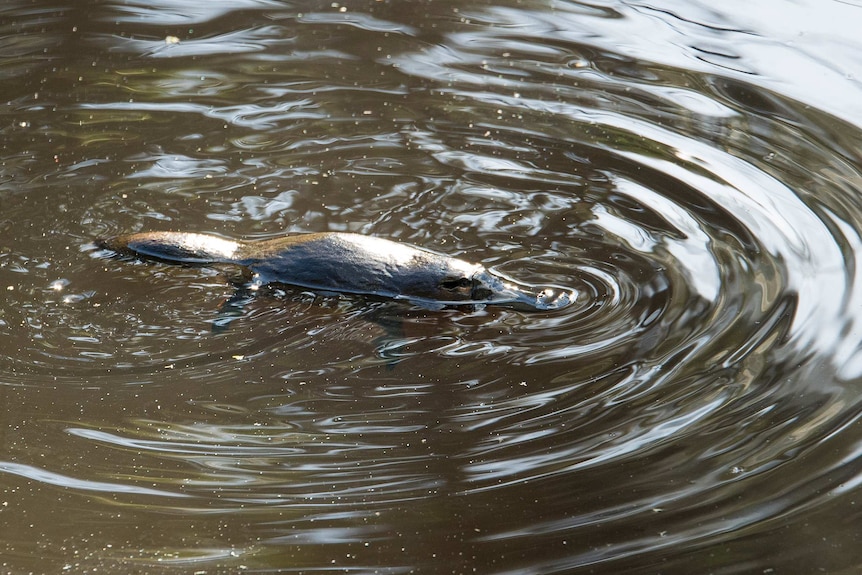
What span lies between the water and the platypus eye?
13cm

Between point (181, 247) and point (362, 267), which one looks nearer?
point (362, 267)

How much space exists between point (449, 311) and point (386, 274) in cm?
31

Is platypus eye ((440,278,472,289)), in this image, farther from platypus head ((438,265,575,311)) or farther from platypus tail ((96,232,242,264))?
platypus tail ((96,232,242,264))

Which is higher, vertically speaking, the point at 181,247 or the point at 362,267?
the point at 362,267

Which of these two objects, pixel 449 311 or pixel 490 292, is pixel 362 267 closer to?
pixel 449 311

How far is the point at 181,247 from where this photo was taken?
4340mm

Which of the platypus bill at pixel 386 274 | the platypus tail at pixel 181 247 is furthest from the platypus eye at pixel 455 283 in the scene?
the platypus tail at pixel 181 247

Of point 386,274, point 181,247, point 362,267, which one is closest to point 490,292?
point 386,274

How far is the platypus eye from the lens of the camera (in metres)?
4.09

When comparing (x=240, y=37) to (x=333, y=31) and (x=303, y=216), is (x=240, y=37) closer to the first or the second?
(x=333, y=31)

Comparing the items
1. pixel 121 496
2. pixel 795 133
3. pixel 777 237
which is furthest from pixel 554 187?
pixel 121 496

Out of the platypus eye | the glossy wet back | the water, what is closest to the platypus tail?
the water

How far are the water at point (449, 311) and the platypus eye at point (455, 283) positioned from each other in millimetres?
128

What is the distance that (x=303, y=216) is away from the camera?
4664 mm
